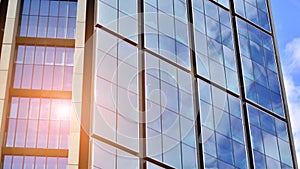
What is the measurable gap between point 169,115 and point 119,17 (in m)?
6.99

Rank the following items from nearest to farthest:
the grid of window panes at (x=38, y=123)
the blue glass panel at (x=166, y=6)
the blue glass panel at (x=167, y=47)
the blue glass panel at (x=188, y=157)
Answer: the grid of window panes at (x=38, y=123) < the blue glass panel at (x=188, y=157) < the blue glass panel at (x=167, y=47) < the blue glass panel at (x=166, y=6)

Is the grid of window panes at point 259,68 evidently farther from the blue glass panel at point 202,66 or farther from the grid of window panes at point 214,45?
the blue glass panel at point 202,66

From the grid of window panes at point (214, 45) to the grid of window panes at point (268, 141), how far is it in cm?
291

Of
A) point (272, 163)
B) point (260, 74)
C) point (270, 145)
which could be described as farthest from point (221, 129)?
point (260, 74)

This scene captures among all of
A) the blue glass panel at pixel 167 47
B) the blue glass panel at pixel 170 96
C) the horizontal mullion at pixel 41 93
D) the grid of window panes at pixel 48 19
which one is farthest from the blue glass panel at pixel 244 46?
the horizontal mullion at pixel 41 93

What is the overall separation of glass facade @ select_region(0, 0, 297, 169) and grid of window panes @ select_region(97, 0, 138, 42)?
0.24 ft

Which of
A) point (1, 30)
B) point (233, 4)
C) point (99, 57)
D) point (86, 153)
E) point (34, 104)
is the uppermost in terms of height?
point (233, 4)

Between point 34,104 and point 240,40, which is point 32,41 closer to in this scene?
point 34,104

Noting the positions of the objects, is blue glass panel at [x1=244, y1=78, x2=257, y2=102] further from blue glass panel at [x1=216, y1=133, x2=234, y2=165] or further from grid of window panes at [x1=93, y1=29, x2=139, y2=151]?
grid of window panes at [x1=93, y1=29, x2=139, y2=151]

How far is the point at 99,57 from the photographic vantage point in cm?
3544

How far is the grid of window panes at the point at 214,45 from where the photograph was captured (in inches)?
1670

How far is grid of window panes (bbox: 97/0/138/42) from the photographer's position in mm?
36625

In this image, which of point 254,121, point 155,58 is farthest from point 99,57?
point 254,121

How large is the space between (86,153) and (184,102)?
29.0 feet
